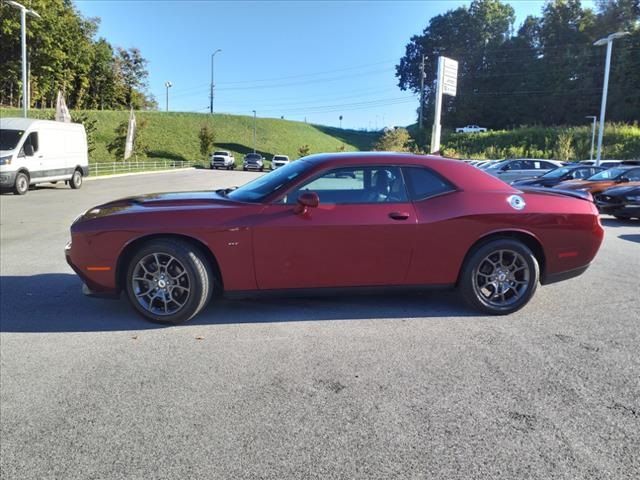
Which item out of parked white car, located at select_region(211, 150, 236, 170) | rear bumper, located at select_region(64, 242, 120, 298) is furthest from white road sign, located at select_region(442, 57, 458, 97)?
parked white car, located at select_region(211, 150, 236, 170)

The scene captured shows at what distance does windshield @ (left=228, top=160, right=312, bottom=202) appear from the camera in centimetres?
464

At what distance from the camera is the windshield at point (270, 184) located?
15.2ft

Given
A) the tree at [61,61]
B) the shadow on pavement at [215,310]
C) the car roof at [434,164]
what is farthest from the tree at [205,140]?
the car roof at [434,164]

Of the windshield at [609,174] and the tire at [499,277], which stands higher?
the windshield at [609,174]

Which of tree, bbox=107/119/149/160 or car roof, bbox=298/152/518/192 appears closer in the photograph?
car roof, bbox=298/152/518/192

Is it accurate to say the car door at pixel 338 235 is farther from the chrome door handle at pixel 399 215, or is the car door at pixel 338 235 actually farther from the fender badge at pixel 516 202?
the fender badge at pixel 516 202

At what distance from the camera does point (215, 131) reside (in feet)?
225

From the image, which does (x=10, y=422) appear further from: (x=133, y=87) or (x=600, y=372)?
(x=133, y=87)

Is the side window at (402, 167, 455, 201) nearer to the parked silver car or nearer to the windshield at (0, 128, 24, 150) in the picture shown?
the windshield at (0, 128, 24, 150)

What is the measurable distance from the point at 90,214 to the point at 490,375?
11.7 ft

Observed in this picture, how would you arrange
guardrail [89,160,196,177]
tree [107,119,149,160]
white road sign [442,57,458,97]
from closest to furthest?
white road sign [442,57,458,97]
guardrail [89,160,196,177]
tree [107,119,149,160]

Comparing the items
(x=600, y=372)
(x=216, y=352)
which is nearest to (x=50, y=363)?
(x=216, y=352)

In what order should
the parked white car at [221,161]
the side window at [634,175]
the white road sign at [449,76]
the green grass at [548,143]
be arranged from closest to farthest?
1. the side window at [634,175]
2. the white road sign at [449,76]
3. the green grass at [548,143]
4. the parked white car at [221,161]

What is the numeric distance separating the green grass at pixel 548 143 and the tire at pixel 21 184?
26.0 metres
